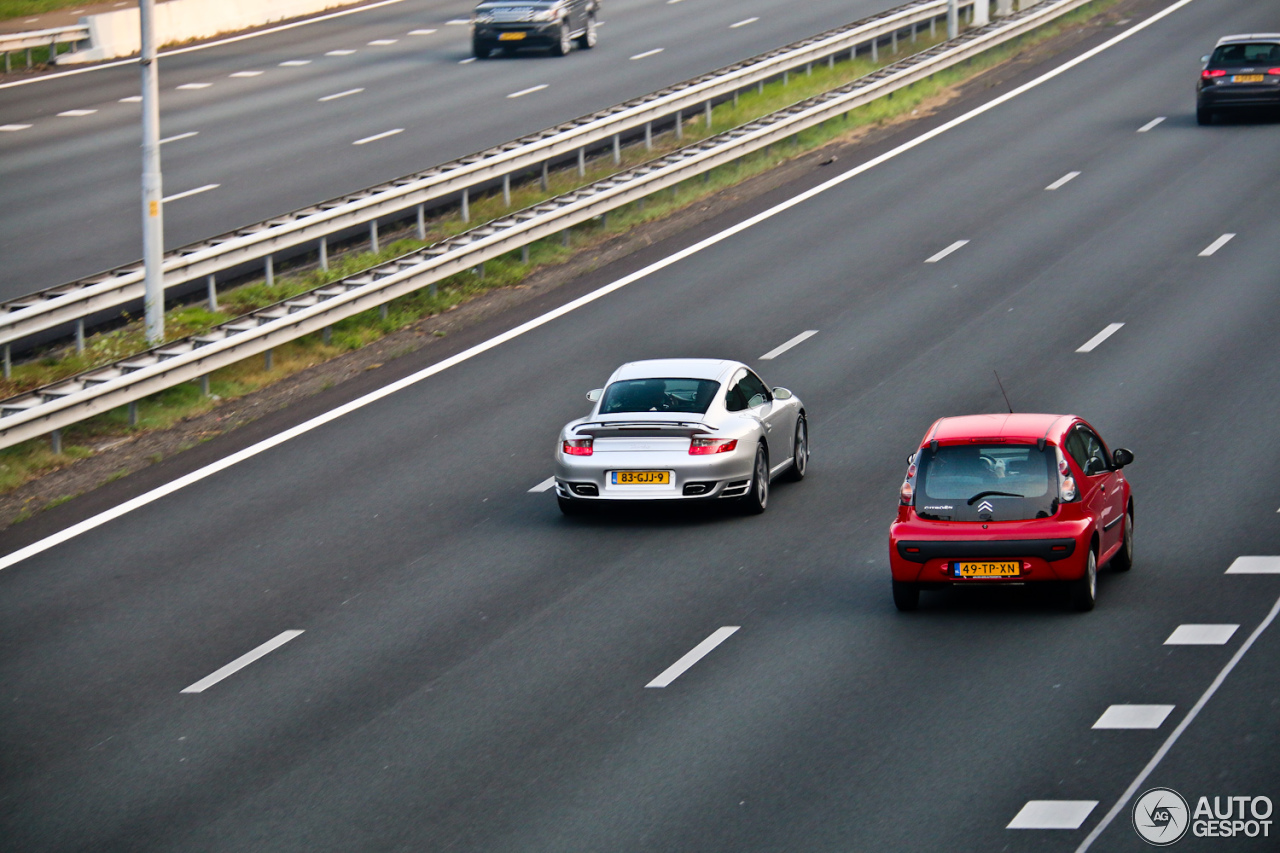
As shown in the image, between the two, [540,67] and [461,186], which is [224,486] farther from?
[540,67]

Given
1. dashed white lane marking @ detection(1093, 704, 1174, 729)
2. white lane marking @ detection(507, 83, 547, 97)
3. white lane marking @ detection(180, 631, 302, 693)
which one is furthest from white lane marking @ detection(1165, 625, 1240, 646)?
white lane marking @ detection(507, 83, 547, 97)

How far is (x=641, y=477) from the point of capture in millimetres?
17609

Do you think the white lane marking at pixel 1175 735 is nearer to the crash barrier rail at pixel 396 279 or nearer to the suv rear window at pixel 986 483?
the suv rear window at pixel 986 483

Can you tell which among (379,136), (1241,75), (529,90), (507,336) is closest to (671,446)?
(507,336)

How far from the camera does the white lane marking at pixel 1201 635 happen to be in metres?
13.3

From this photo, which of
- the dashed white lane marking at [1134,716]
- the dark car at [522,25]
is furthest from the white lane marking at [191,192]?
the dashed white lane marking at [1134,716]

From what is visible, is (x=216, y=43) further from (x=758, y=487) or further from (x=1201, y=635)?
(x=1201, y=635)

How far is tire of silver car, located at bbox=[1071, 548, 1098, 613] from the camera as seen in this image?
1414 cm

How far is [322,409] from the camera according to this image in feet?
73.8

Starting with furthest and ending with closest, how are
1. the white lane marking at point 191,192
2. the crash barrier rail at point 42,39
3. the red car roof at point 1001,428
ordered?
the crash barrier rail at point 42,39
the white lane marking at point 191,192
the red car roof at point 1001,428

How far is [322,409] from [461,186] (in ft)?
25.3

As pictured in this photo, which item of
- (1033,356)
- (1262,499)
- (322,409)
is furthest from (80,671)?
(1033,356)

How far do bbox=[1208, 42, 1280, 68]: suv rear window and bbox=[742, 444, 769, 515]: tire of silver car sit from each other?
73.2ft

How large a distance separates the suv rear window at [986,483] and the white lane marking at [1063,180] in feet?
63.3
